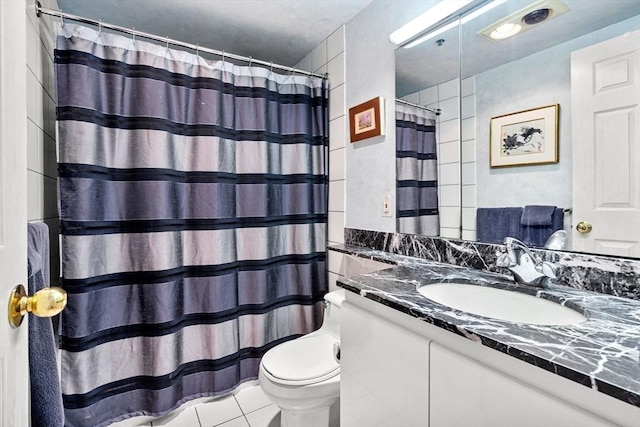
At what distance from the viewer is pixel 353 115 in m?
1.81

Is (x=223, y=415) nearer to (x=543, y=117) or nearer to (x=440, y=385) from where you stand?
(x=440, y=385)

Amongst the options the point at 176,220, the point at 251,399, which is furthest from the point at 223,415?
the point at 176,220

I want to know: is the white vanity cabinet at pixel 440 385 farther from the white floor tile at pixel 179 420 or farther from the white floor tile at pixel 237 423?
the white floor tile at pixel 179 420

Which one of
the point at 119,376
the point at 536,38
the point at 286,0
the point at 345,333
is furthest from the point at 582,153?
the point at 119,376

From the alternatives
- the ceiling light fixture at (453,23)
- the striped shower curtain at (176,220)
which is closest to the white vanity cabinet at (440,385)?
the striped shower curtain at (176,220)

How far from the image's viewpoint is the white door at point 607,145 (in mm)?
865

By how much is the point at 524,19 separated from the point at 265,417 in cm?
209

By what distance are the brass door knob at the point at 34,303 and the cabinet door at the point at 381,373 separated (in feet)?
2.41

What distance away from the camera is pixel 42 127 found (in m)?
1.34

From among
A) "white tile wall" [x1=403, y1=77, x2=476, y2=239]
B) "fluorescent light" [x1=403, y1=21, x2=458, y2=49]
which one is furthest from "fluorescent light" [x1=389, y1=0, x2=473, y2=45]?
"white tile wall" [x1=403, y1=77, x2=476, y2=239]

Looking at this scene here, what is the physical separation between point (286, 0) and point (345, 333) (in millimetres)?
1670

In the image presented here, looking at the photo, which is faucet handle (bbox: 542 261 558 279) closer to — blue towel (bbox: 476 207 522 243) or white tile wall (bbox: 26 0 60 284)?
blue towel (bbox: 476 207 522 243)

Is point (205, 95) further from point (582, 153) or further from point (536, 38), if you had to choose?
point (582, 153)

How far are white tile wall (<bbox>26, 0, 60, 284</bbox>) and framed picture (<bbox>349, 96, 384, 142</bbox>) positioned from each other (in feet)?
4.75
